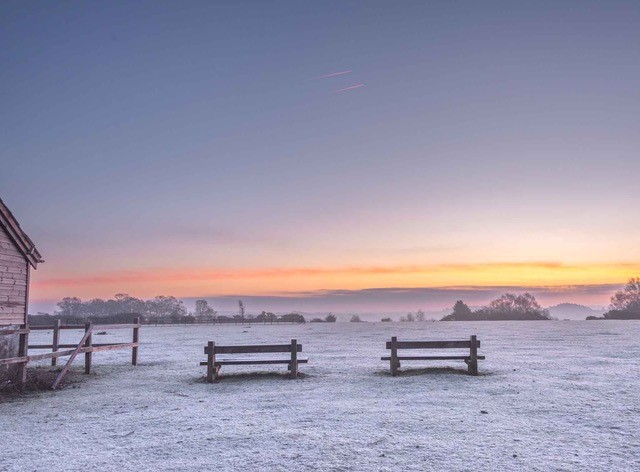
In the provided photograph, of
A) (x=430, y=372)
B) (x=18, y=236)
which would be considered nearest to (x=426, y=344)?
(x=430, y=372)

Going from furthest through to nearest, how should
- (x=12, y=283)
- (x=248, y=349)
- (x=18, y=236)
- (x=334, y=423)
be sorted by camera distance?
(x=18, y=236) → (x=12, y=283) → (x=248, y=349) → (x=334, y=423)

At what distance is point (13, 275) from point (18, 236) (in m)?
1.47

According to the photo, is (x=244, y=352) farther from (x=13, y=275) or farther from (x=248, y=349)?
(x=13, y=275)

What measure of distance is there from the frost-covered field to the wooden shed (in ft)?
14.3

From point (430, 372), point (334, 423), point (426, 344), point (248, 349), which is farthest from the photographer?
point (430, 372)

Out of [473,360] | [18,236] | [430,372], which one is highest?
[18,236]

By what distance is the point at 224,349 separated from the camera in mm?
15320

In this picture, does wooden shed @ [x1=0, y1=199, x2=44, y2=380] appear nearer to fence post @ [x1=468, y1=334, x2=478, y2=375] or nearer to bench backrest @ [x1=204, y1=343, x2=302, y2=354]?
bench backrest @ [x1=204, y1=343, x2=302, y2=354]

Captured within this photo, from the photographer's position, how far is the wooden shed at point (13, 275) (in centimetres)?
1780

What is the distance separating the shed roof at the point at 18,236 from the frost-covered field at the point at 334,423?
6.41 metres

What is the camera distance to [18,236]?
18.6m

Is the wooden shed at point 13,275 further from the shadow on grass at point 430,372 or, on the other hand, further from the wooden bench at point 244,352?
the shadow on grass at point 430,372

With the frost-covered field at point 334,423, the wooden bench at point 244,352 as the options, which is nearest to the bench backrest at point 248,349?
the wooden bench at point 244,352

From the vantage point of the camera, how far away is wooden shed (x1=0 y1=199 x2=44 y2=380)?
701 inches
